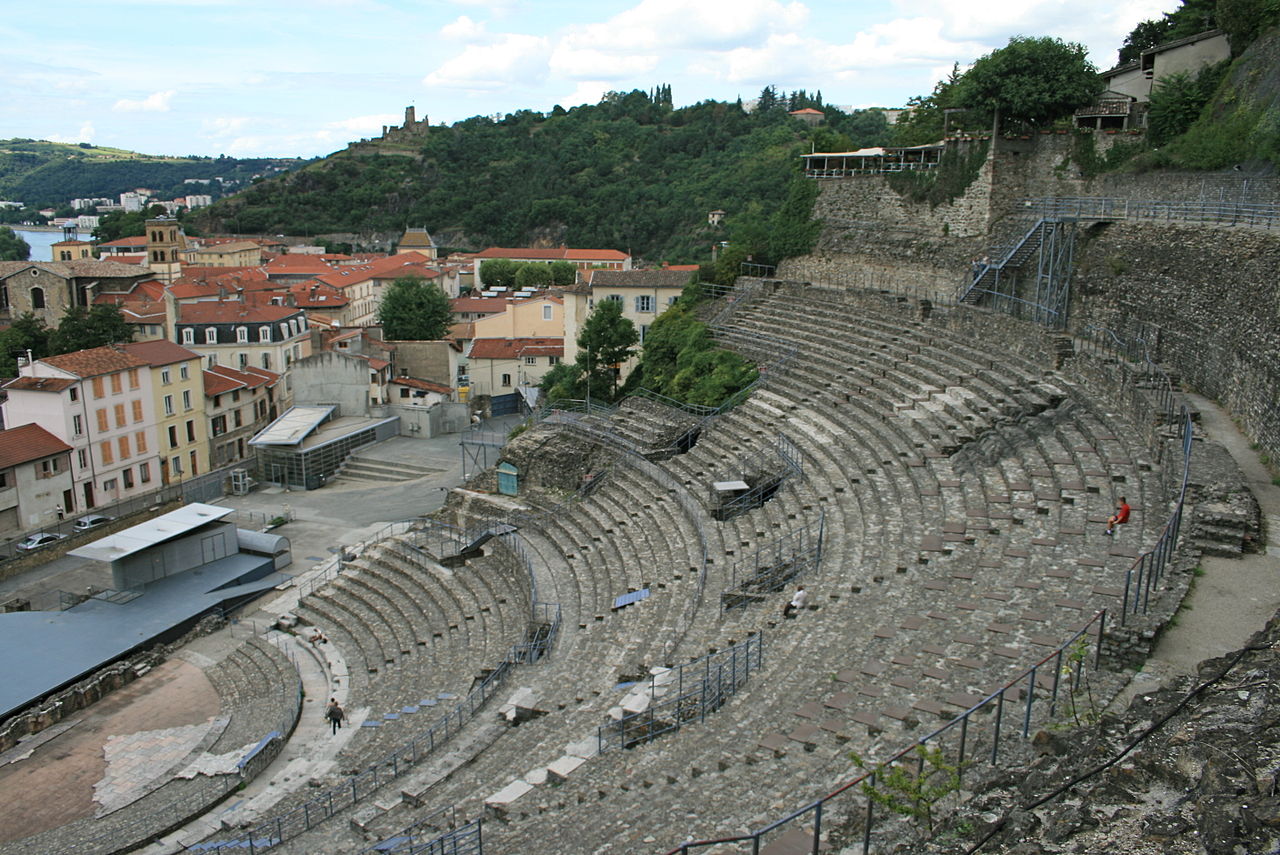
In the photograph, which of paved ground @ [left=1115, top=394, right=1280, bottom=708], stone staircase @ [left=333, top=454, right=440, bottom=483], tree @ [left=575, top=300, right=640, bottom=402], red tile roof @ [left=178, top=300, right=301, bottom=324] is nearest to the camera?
paved ground @ [left=1115, top=394, right=1280, bottom=708]

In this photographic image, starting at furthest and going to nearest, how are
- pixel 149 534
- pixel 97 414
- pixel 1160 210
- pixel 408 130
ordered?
pixel 408 130 < pixel 97 414 < pixel 149 534 < pixel 1160 210

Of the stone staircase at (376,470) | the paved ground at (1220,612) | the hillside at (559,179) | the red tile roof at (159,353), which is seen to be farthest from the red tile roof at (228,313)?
the hillside at (559,179)

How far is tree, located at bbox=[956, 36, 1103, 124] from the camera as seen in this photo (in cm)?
2775

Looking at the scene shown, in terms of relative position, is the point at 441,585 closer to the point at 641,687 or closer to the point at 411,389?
the point at 641,687

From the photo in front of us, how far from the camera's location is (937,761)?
7359 millimetres

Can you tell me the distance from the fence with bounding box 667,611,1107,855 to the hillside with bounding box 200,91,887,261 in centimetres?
8024

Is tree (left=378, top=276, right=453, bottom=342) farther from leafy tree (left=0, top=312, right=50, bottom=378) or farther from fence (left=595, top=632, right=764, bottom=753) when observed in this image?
fence (left=595, top=632, right=764, bottom=753)

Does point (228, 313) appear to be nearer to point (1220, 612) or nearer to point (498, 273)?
point (498, 273)

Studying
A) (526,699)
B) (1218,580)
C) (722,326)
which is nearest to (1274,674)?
(1218,580)

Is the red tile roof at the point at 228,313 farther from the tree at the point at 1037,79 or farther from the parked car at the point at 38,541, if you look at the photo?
the tree at the point at 1037,79

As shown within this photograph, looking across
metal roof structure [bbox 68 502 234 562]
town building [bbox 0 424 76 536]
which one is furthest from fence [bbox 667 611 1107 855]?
town building [bbox 0 424 76 536]

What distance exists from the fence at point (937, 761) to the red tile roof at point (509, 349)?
3934 cm

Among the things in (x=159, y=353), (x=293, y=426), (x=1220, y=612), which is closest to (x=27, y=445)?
(x=159, y=353)

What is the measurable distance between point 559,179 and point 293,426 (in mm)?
85724
